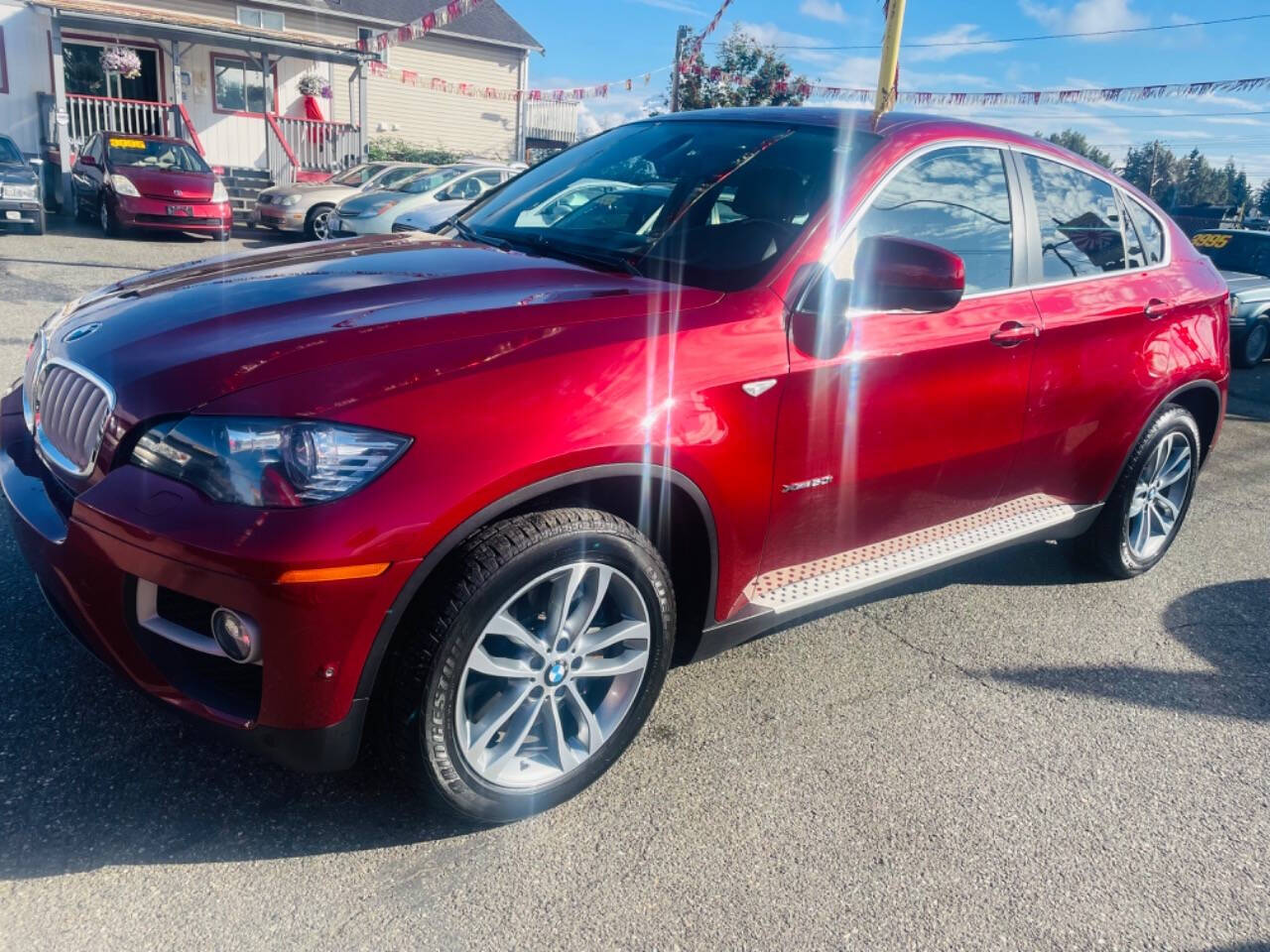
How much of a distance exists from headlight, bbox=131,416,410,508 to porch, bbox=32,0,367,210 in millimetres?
18325

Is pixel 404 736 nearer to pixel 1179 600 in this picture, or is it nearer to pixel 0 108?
pixel 1179 600

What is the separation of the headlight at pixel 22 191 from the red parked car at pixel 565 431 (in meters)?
12.3

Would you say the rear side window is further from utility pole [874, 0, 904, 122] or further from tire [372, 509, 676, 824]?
utility pole [874, 0, 904, 122]

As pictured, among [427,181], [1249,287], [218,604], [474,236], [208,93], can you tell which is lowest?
[218,604]

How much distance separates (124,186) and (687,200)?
13533 mm

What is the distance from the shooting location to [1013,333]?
3.37 m

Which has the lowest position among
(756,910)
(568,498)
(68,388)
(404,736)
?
(756,910)

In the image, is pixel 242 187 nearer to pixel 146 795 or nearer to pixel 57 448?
pixel 57 448

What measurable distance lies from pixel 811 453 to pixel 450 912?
1519mm

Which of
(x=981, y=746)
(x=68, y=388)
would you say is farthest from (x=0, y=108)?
(x=981, y=746)

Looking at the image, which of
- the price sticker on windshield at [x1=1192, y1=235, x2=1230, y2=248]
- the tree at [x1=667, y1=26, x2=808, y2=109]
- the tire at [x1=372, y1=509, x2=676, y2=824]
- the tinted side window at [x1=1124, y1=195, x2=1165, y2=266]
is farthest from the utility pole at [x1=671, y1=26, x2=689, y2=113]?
the tire at [x1=372, y1=509, x2=676, y2=824]

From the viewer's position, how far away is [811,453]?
2.86 metres

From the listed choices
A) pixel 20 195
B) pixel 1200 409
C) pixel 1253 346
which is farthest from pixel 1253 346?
pixel 20 195

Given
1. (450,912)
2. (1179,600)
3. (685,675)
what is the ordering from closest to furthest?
(450,912)
(685,675)
(1179,600)
